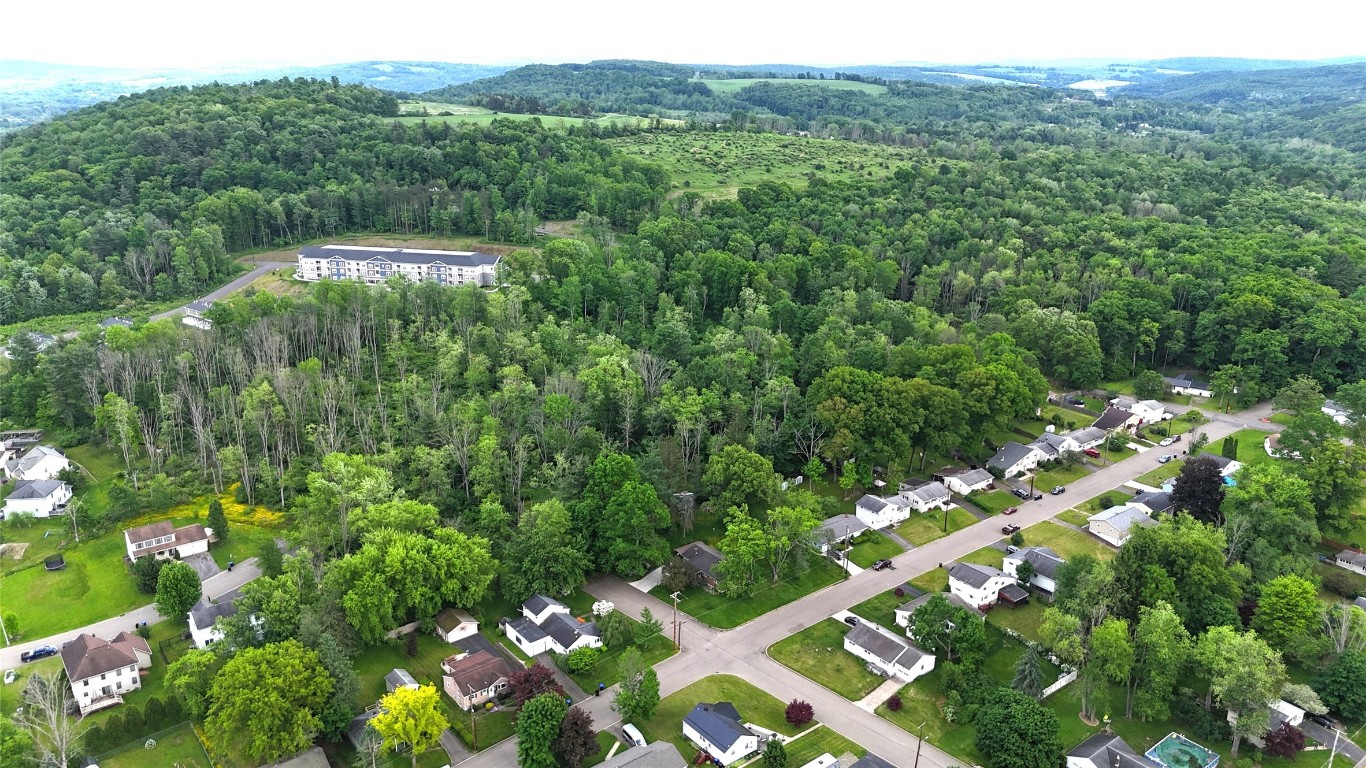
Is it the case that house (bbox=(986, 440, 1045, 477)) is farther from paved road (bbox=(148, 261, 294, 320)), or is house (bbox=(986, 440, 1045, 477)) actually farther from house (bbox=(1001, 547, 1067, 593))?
paved road (bbox=(148, 261, 294, 320))

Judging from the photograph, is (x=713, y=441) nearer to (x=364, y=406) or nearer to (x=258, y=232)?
(x=364, y=406)

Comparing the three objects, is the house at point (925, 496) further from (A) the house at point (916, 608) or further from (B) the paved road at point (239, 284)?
(B) the paved road at point (239, 284)

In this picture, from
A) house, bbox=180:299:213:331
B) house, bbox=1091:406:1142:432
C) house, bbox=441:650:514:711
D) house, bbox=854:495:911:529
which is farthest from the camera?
house, bbox=180:299:213:331

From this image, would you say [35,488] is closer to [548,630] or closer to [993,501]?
[548,630]

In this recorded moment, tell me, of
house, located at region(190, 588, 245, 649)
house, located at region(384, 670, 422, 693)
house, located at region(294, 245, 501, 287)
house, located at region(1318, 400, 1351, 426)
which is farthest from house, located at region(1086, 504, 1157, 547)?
house, located at region(294, 245, 501, 287)

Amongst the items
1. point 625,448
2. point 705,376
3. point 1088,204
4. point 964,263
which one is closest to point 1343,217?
point 1088,204

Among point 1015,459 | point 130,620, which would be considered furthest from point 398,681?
point 1015,459
